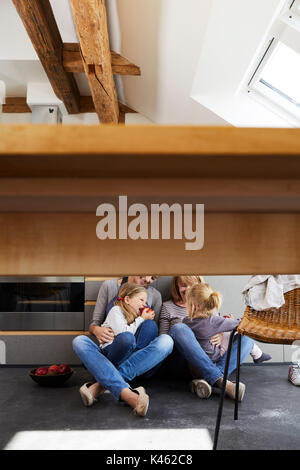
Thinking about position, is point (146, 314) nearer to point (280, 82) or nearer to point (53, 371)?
point (53, 371)

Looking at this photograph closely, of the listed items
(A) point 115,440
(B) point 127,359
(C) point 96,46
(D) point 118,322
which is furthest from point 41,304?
(C) point 96,46

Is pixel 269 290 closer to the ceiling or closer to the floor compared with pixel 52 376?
closer to the ceiling

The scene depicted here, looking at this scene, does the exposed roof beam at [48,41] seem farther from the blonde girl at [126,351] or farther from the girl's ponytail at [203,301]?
the girl's ponytail at [203,301]

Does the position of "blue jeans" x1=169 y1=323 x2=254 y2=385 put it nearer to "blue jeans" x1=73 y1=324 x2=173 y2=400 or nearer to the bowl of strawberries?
"blue jeans" x1=73 y1=324 x2=173 y2=400

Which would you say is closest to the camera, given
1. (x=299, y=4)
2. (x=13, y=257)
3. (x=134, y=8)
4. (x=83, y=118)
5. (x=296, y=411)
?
(x=13, y=257)

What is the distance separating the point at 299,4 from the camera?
109 inches

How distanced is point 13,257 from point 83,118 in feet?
15.9

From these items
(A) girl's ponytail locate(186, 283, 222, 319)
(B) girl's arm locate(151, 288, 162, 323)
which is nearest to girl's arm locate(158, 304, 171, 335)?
(B) girl's arm locate(151, 288, 162, 323)

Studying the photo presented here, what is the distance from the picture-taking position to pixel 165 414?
201cm

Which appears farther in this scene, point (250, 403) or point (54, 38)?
point (54, 38)

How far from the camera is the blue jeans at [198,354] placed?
2305 mm

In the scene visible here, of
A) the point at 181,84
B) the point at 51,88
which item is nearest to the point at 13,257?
the point at 181,84

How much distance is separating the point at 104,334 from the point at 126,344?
0.27 meters

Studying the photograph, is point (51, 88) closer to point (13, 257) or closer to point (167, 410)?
point (167, 410)
